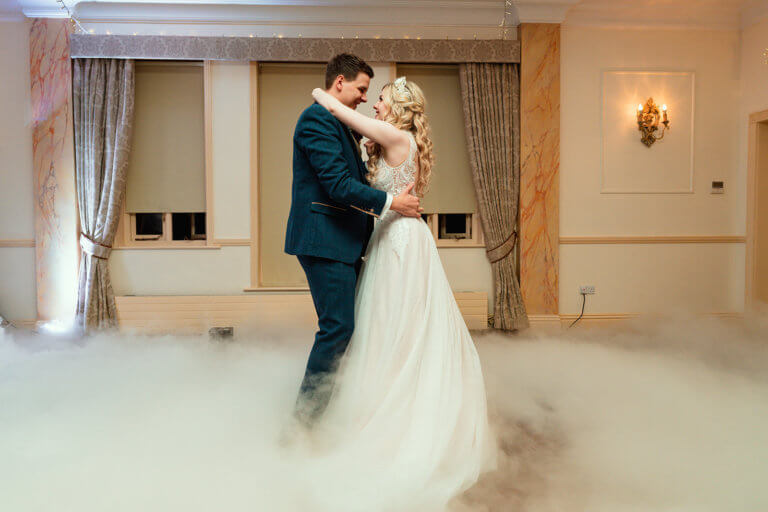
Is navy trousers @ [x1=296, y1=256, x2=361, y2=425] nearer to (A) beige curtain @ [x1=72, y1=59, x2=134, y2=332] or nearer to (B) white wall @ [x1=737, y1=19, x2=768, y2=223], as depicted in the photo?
(A) beige curtain @ [x1=72, y1=59, x2=134, y2=332]

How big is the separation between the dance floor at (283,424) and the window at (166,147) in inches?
54.6

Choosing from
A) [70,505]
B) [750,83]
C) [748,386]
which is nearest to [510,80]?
[750,83]

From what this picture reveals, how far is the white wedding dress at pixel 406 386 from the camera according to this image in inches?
65.6

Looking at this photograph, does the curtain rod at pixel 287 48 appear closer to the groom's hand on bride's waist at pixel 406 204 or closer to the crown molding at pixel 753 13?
the crown molding at pixel 753 13

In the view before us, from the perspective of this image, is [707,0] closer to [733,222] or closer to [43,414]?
[733,222]

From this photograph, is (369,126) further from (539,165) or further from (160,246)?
(160,246)

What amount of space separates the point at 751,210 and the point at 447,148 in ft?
9.53

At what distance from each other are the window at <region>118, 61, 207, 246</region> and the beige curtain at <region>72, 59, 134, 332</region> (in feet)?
0.49

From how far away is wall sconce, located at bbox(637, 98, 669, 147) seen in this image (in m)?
4.60

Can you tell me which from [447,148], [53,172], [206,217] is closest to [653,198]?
[447,148]

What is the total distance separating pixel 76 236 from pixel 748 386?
5056mm

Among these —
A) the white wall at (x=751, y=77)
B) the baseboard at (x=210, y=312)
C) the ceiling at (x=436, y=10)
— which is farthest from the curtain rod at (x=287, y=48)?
the white wall at (x=751, y=77)

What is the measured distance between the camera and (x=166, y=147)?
4.52 meters

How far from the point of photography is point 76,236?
14.4ft
